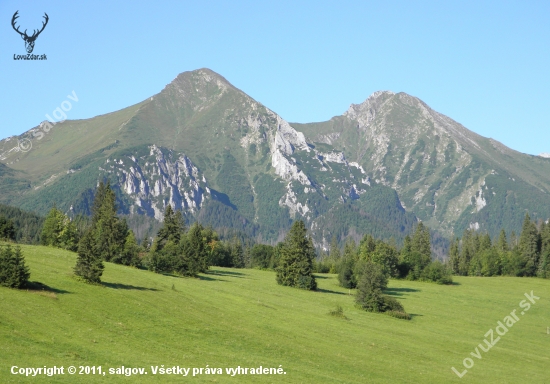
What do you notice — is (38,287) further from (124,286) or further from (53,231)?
(53,231)

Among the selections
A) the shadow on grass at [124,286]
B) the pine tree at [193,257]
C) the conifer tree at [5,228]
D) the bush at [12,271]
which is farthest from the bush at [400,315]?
the bush at [12,271]

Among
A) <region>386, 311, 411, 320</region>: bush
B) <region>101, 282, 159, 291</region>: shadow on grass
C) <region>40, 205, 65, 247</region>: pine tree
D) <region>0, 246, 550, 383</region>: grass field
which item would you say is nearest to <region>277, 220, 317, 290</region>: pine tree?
<region>0, 246, 550, 383</region>: grass field

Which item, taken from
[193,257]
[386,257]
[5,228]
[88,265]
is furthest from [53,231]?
[386,257]

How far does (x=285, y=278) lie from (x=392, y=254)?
57408mm

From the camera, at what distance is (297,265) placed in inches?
5251

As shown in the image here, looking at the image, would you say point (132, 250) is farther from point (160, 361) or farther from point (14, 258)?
point (160, 361)

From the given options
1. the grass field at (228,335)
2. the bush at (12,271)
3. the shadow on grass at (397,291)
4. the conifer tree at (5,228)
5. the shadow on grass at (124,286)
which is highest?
the conifer tree at (5,228)

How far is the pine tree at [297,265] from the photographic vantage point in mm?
132750

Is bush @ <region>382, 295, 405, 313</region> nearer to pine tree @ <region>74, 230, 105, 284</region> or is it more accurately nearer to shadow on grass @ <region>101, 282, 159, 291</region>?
shadow on grass @ <region>101, 282, 159, 291</region>

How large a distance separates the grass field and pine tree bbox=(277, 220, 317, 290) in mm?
14530

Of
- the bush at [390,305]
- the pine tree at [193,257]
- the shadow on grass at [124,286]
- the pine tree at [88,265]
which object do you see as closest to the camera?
the pine tree at [88,265]

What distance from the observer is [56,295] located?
63.8 m

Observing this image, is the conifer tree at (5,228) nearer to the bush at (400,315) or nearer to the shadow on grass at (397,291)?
the bush at (400,315)

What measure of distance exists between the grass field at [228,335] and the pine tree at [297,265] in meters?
14.5
